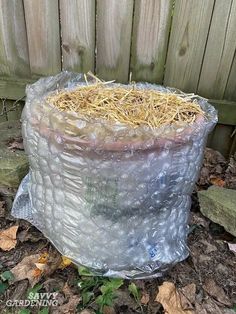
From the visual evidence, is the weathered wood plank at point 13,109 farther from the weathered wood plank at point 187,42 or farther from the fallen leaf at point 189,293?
the fallen leaf at point 189,293

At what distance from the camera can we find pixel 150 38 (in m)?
2.23

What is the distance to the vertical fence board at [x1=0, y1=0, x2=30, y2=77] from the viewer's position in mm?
2250

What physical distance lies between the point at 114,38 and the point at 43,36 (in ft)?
1.44

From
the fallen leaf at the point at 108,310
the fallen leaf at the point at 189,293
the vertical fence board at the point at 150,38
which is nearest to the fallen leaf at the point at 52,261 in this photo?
the fallen leaf at the point at 108,310

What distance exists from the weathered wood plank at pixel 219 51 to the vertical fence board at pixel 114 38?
1.57ft

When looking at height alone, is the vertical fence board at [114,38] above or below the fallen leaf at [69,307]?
above

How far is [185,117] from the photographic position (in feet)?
5.32

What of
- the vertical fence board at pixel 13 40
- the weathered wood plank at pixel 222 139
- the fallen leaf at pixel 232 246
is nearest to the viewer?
the fallen leaf at pixel 232 246

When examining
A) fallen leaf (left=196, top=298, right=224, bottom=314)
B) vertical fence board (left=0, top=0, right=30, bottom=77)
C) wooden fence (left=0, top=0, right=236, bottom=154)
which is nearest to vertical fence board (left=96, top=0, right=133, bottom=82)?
wooden fence (left=0, top=0, right=236, bottom=154)

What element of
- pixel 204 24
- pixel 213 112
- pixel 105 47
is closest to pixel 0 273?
pixel 213 112

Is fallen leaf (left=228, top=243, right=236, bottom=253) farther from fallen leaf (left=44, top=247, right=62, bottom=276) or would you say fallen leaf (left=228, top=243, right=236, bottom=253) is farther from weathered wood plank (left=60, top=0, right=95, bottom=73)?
weathered wood plank (left=60, top=0, right=95, bottom=73)

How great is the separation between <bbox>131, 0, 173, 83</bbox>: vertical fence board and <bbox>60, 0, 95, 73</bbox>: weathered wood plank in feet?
0.85

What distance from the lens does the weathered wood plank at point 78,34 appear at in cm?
218

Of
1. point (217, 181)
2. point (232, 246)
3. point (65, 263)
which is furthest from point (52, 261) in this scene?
point (217, 181)
